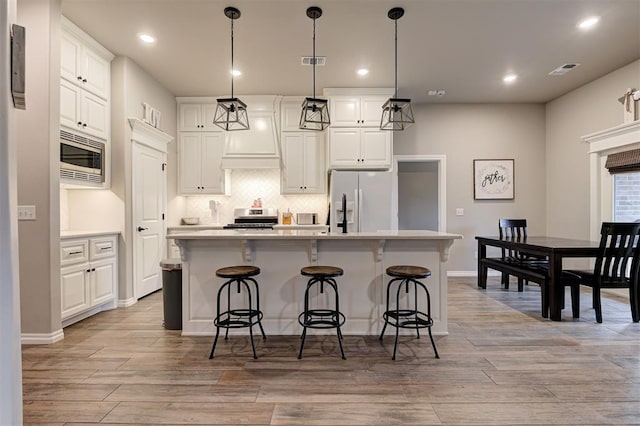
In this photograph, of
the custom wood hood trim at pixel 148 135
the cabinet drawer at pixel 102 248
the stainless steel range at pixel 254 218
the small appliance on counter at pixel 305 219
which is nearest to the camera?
the cabinet drawer at pixel 102 248

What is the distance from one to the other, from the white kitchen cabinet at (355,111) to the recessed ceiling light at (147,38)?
2.44 m

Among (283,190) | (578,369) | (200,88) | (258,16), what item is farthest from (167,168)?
(578,369)

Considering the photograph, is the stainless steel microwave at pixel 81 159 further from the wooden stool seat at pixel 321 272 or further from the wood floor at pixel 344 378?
the wooden stool seat at pixel 321 272

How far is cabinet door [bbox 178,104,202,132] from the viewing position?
5.59 meters

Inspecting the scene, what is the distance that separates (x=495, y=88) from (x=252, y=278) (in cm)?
455

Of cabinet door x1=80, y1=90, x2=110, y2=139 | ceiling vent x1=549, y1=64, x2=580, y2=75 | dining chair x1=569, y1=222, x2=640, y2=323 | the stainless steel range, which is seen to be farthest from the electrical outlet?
ceiling vent x1=549, y1=64, x2=580, y2=75

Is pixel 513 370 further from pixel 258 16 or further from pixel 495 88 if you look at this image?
pixel 495 88

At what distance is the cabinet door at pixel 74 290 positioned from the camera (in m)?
3.19

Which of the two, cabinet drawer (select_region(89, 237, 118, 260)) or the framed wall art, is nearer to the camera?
cabinet drawer (select_region(89, 237, 118, 260))

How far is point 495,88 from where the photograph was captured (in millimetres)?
5121

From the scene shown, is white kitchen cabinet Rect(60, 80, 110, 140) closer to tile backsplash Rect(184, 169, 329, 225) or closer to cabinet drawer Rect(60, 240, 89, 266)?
cabinet drawer Rect(60, 240, 89, 266)

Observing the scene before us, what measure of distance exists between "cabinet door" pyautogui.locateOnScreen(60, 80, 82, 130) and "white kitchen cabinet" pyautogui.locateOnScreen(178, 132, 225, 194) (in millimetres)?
2076

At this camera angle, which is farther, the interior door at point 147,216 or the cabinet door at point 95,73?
the interior door at point 147,216

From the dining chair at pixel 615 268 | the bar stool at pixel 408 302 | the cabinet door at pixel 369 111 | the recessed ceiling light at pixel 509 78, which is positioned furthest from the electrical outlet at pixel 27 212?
the recessed ceiling light at pixel 509 78
